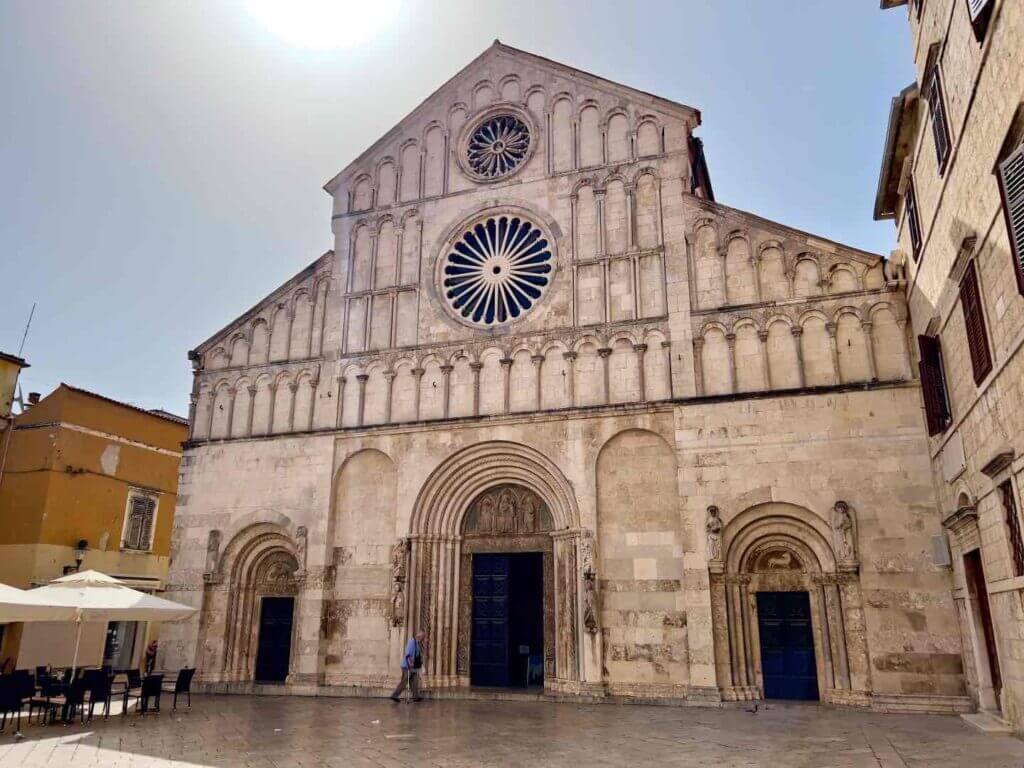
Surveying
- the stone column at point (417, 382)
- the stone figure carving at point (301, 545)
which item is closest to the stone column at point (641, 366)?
the stone column at point (417, 382)

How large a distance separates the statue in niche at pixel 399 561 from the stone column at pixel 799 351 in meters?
10.1

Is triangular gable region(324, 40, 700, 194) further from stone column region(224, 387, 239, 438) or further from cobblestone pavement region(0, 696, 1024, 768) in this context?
cobblestone pavement region(0, 696, 1024, 768)

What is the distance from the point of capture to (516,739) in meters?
11.7

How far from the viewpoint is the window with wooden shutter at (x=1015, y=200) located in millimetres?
8422

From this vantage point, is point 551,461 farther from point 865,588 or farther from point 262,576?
point 262,576

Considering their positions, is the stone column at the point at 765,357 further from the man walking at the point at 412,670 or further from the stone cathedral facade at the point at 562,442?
the man walking at the point at 412,670

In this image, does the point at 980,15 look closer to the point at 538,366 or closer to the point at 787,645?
the point at 538,366

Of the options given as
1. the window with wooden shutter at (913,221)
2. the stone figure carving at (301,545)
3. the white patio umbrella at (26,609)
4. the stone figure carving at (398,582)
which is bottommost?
the white patio umbrella at (26,609)

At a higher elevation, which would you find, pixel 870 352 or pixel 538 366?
pixel 538 366

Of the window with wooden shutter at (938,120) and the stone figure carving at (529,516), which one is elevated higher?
the window with wooden shutter at (938,120)

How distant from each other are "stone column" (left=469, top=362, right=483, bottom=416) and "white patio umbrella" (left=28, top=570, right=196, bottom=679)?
7990 mm

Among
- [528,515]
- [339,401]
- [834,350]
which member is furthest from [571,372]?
[339,401]

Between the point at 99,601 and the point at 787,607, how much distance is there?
541 inches

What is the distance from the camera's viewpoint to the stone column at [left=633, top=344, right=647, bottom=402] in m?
18.2
